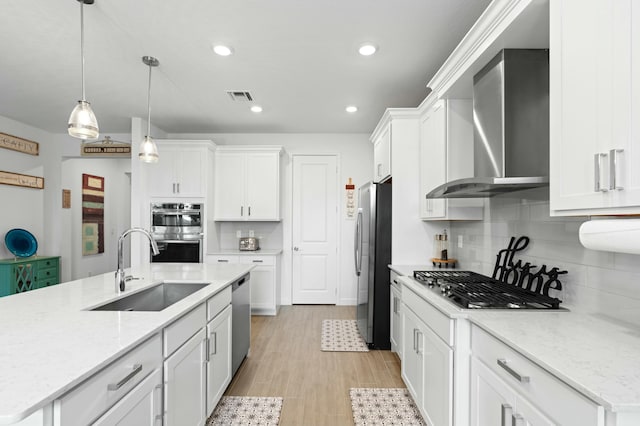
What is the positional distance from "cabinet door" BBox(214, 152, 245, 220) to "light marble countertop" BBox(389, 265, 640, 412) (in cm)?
362

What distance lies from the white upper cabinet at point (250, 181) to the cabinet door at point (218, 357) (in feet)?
8.17

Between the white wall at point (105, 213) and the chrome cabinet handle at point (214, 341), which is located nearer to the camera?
the chrome cabinet handle at point (214, 341)

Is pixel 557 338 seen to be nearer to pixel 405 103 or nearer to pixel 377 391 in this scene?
pixel 377 391

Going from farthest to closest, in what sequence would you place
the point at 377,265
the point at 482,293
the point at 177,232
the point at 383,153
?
the point at 177,232
the point at 383,153
the point at 377,265
the point at 482,293

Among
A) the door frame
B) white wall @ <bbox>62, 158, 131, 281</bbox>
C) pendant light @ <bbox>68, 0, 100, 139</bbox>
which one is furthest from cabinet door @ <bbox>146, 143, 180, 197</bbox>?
pendant light @ <bbox>68, 0, 100, 139</bbox>

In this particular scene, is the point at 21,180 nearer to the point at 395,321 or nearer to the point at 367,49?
the point at 367,49

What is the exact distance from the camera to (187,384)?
1.67 metres

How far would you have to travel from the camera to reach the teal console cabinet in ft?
14.0

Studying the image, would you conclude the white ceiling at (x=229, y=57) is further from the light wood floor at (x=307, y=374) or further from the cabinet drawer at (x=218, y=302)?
the light wood floor at (x=307, y=374)

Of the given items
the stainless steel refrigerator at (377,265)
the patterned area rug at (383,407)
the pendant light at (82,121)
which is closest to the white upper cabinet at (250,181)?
the stainless steel refrigerator at (377,265)

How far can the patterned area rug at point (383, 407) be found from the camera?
2162 millimetres

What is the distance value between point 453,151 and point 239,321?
87.9 inches

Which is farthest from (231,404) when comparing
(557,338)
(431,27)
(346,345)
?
(431,27)

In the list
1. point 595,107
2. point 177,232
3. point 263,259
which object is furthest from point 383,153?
point 177,232
